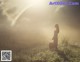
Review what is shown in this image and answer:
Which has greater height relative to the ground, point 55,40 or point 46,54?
point 55,40

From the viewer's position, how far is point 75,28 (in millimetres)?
2236

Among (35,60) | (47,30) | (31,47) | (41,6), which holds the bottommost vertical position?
(35,60)

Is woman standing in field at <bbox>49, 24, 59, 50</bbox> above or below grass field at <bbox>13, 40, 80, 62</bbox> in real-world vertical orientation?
above

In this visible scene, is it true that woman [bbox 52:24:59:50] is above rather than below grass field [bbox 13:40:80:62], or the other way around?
above

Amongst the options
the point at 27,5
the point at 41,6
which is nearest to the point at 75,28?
the point at 41,6

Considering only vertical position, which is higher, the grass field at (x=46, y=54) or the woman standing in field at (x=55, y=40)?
the woman standing in field at (x=55, y=40)

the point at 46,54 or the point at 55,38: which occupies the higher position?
the point at 55,38

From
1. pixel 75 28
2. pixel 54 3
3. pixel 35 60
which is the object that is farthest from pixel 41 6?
pixel 35 60

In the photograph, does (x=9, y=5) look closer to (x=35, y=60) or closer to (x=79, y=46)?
(x=35, y=60)

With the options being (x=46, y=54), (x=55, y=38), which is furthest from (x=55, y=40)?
(x=46, y=54)

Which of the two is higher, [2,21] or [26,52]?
[2,21]

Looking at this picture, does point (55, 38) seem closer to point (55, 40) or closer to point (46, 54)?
point (55, 40)

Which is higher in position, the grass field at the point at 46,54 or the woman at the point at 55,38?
the woman at the point at 55,38

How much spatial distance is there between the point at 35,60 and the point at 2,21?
0.56 metres
